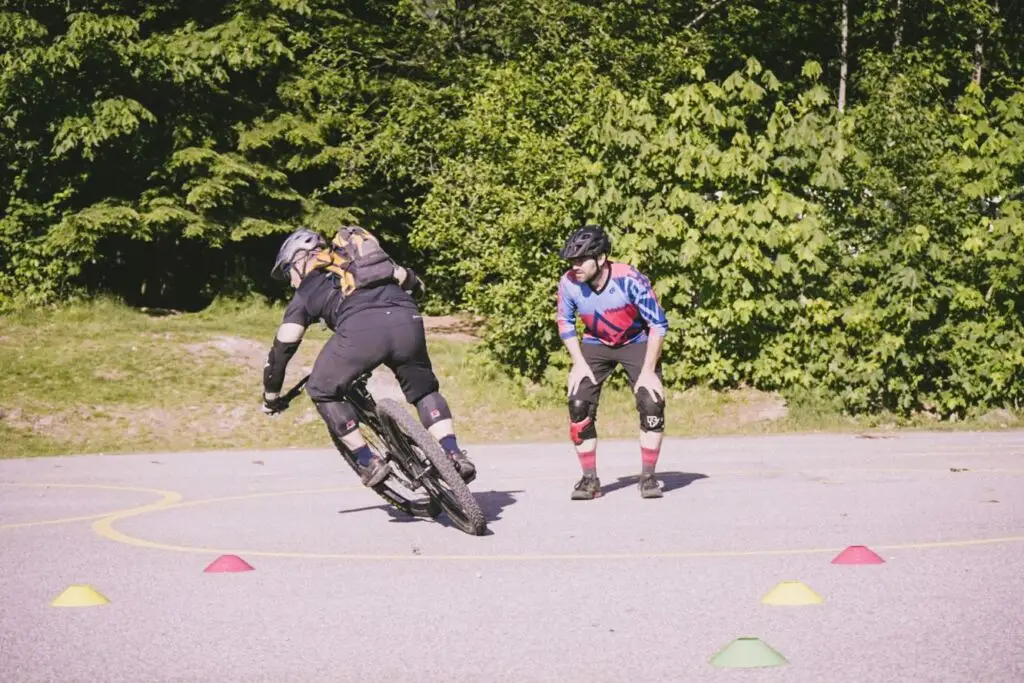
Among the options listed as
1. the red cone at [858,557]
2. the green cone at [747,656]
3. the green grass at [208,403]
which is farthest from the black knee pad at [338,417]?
the green grass at [208,403]

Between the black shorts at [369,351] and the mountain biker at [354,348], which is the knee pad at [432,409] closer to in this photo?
the mountain biker at [354,348]

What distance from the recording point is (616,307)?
1100 centimetres

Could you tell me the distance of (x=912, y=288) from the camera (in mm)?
18250

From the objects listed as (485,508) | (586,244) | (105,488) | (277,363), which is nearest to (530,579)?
(277,363)

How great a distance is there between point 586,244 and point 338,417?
229cm

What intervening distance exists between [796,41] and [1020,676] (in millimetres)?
38142

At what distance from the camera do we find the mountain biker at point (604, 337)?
10.9m

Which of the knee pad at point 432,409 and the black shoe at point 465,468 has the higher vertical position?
the knee pad at point 432,409

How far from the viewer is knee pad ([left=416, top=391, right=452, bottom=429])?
31.4 ft

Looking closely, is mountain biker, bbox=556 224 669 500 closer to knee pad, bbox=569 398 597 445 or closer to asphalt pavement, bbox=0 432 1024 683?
knee pad, bbox=569 398 597 445

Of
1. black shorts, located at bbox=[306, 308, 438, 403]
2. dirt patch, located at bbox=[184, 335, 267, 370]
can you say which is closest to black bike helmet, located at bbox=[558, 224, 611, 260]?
black shorts, located at bbox=[306, 308, 438, 403]

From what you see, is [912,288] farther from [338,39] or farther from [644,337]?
[338,39]

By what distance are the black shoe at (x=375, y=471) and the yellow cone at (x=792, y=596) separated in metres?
3.22

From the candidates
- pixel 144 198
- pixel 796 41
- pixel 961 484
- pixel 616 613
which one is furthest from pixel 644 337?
pixel 796 41
